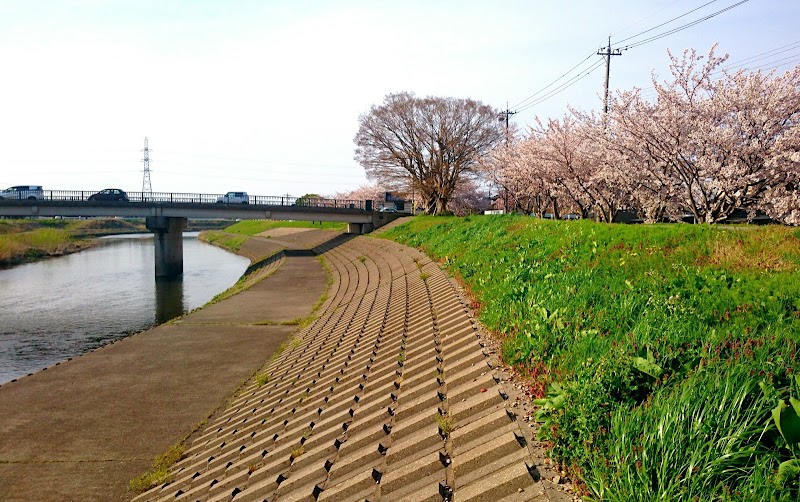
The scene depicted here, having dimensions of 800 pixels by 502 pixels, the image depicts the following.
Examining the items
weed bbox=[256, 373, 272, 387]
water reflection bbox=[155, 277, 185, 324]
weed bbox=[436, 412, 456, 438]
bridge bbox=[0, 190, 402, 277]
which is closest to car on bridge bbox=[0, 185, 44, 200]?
bridge bbox=[0, 190, 402, 277]

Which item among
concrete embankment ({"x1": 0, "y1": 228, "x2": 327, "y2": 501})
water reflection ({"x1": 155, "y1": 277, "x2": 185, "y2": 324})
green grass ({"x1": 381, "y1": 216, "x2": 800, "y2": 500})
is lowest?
water reflection ({"x1": 155, "y1": 277, "x2": 185, "y2": 324})

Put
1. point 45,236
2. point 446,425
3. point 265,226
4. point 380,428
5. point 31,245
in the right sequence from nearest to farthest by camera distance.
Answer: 1. point 446,425
2. point 380,428
3. point 31,245
4. point 45,236
5. point 265,226

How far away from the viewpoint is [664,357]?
5.38 meters

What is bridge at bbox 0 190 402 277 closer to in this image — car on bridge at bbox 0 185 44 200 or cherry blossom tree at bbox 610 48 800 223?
car on bridge at bbox 0 185 44 200

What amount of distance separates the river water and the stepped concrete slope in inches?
503

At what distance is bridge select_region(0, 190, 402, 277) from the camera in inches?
2060

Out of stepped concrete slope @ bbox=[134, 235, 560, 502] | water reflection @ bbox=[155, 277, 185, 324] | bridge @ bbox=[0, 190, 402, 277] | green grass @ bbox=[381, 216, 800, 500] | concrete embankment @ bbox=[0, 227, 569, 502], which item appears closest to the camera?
green grass @ bbox=[381, 216, 800, 500]

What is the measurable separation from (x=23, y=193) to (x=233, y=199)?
1912 centimetres

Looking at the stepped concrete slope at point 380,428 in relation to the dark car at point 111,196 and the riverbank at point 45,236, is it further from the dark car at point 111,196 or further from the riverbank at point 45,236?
the riverbank at point 45,236

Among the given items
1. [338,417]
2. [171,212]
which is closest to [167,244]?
[171,212]

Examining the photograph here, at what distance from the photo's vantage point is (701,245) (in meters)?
11.9

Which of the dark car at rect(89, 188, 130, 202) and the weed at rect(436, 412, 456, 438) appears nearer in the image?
the weed at rect(436, 412, 456, 438)

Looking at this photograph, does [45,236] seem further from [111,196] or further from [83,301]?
[83,301]


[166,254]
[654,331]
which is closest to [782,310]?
[654,331]
